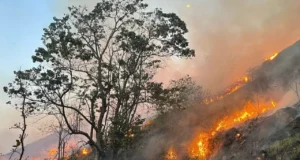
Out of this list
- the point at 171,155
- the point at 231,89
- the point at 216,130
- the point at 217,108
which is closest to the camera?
the point at 216,130

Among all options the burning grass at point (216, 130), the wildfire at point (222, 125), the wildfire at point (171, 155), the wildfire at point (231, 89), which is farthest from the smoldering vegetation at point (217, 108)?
the wildfire at point (222, 125)

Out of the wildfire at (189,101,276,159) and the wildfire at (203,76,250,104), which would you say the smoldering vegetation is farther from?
the wildfire at (189,101,276,159)

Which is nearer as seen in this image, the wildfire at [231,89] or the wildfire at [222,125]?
the wildfire at [222,125]

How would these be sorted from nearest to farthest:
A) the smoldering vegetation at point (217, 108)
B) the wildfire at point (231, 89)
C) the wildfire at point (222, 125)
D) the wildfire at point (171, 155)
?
the wildfire at point (222, 125) < the wildfire at point (171, 155) < the smoldering vegetation at point (217, 108) < the wildfire at point (231, 89)

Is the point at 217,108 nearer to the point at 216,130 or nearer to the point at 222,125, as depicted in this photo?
the point at 222,125

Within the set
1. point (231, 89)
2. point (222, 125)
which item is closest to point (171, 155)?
point (222, 125)

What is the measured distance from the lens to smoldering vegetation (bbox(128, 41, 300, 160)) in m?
47.4

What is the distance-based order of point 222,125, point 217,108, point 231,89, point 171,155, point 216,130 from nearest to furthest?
point 216,130 → point 171,155 → point 222,125 → point 217,108 → point 231,89

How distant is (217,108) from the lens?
5400cm

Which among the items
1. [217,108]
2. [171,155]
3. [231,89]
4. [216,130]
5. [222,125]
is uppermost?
[231,89]

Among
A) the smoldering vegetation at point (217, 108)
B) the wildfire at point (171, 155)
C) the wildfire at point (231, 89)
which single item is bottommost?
the wildfire at point (171, 155)

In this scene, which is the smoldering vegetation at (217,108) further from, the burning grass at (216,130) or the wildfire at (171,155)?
the burning grass at (216,130)

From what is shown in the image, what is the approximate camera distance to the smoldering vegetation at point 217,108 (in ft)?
155

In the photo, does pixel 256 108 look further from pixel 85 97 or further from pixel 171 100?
pixel 85 97
